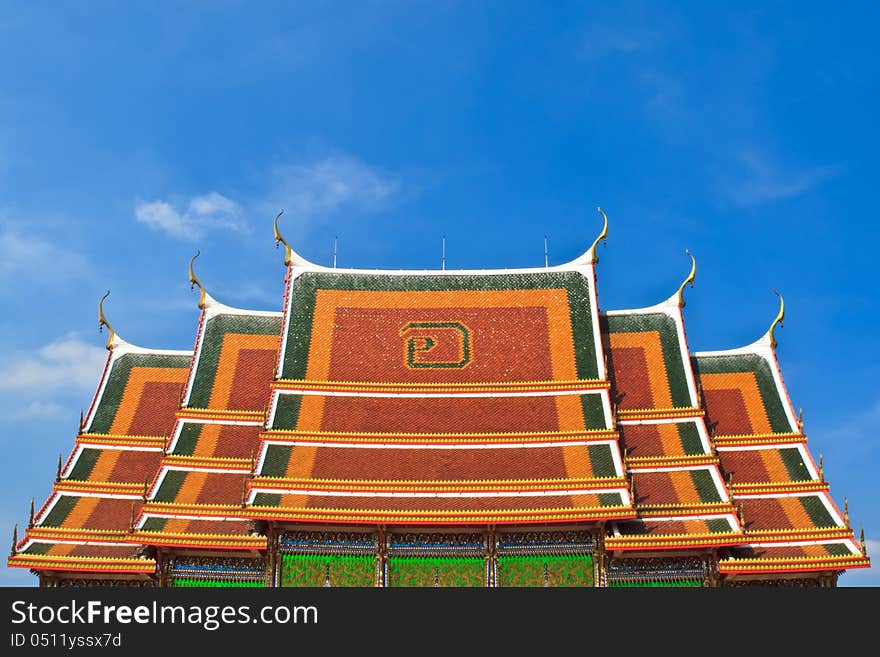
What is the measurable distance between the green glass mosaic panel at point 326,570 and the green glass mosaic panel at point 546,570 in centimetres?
348

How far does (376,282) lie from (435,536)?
35.1ft

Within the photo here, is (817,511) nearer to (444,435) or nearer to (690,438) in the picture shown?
(690,438)

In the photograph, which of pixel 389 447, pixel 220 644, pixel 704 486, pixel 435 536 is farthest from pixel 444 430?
pixel 220 644

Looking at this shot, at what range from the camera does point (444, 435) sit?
29.4 meters

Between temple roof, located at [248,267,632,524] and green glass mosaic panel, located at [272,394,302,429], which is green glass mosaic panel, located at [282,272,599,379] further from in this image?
green glass mosaic panel, located at [272,394,302,429]

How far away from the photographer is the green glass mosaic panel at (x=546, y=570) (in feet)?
87.8

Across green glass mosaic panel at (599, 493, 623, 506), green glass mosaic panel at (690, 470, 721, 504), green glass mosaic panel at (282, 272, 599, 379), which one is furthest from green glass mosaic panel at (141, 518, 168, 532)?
green glass mosaic panel at (690, 470, 721, 504)

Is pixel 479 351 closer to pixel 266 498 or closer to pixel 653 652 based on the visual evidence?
pixel 266 498

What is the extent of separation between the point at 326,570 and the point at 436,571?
2930 millimetres

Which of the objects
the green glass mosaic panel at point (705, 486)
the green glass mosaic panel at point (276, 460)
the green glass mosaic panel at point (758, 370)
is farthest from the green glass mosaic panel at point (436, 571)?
the green glass mosaic panel at point (758, 370)

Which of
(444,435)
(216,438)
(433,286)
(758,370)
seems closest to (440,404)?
(444,435)

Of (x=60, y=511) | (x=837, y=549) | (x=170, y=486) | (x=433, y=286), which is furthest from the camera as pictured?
(x=433, y=286)

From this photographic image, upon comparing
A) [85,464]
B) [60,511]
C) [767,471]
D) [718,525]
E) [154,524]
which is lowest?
[718,525]

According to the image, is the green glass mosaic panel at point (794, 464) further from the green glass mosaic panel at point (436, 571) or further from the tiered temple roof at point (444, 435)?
the green glass mosaic panel at point (436, 571)
